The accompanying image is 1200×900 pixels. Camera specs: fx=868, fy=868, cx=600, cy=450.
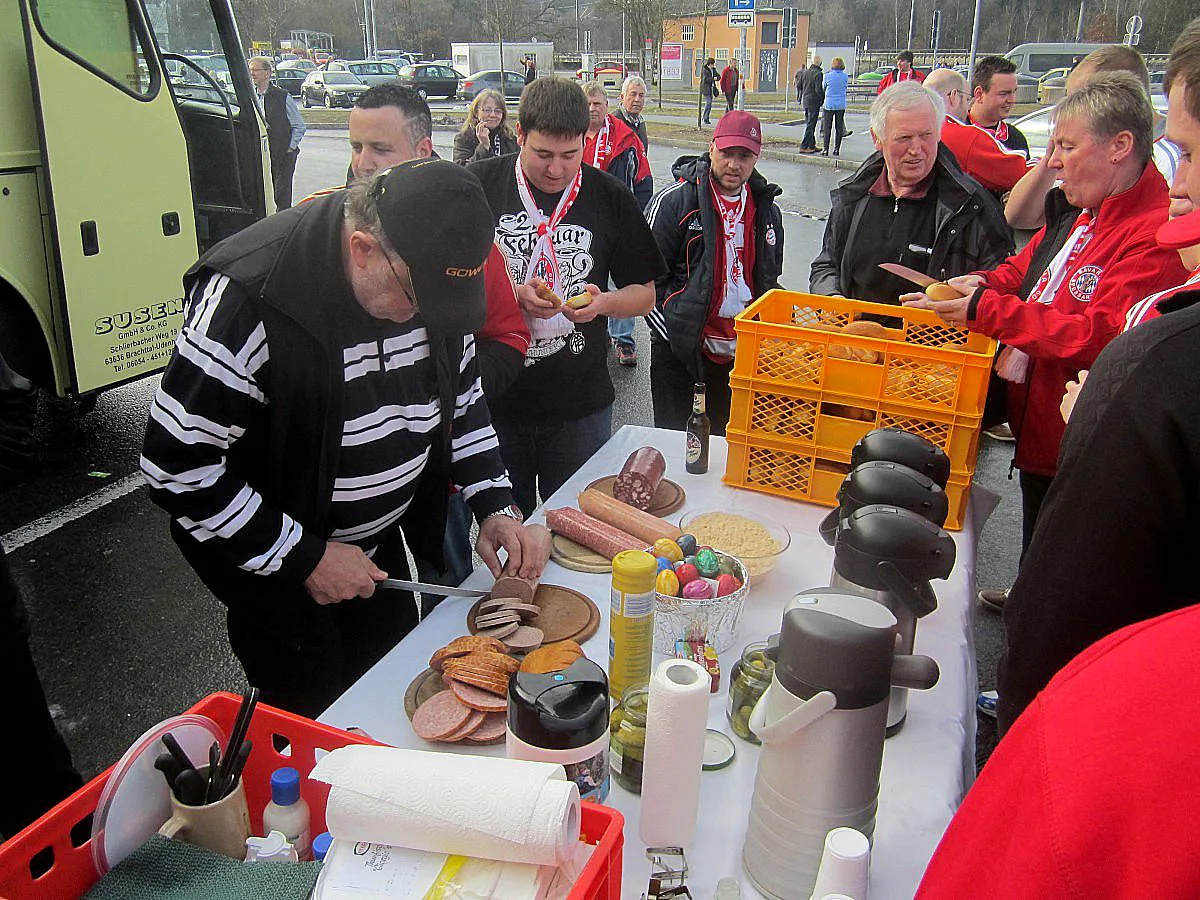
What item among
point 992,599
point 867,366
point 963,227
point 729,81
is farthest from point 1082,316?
point 729,81

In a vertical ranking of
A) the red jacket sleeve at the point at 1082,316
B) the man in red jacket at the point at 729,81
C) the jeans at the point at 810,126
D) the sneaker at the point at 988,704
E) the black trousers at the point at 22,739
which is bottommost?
the sneaker at the point at 988,704

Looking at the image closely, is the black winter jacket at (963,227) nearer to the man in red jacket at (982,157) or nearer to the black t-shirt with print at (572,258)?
the black t-shirt with print at (572,258)

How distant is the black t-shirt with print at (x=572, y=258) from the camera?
3.04 meters

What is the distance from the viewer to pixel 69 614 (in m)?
3.59

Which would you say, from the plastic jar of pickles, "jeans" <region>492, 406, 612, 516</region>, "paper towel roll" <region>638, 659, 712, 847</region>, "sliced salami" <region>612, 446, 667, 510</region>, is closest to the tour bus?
"jeans" <region>492, 406, 612, 516</region>

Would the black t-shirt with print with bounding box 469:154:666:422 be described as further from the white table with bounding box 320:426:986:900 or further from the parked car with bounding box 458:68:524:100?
the parked car with bounding box 458:68:524:100

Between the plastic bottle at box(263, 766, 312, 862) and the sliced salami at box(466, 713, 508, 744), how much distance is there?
391 millimetres

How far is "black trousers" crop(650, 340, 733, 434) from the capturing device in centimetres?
392

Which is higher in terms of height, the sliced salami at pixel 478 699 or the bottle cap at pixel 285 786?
the bottle cap at pixel 285 786

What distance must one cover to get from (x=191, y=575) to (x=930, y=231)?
11.4ft

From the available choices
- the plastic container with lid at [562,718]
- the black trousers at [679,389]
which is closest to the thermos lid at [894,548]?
the plastic container with lid at [562,718]

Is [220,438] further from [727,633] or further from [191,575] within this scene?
[191,575]

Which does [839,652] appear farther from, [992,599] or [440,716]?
[992,599]

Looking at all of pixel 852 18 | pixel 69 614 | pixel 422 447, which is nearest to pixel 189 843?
pixel 422 447
